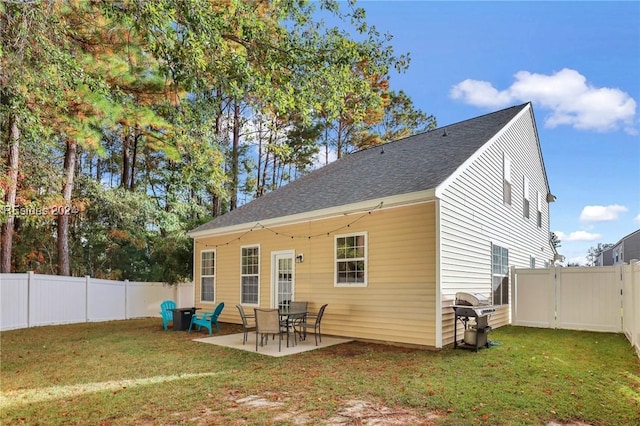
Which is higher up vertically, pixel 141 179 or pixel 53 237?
pixel 141 179

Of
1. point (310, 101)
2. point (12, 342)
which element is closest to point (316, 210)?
point (310, 101)

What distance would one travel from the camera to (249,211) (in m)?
12.7

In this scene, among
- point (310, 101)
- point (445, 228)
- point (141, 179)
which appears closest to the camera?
point (310, 101)

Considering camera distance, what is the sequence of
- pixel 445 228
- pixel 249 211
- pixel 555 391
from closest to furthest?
pixel 555 391, pixel 445 228, pixel 249 211

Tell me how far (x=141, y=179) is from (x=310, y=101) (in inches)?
706

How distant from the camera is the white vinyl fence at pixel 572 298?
9.82 metres

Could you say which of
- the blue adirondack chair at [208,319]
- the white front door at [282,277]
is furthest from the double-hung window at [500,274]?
the blue adirondack chair at [208,319]

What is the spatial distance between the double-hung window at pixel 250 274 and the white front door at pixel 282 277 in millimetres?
662

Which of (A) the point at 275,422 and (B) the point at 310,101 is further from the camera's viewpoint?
(B) the point at 310,101

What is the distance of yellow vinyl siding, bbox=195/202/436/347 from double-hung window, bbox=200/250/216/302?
105 inches

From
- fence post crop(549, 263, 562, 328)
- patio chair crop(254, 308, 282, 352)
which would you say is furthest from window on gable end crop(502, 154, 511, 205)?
patio chair crop(254, 308, 282, 352)

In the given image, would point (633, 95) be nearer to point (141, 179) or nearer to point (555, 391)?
point (555, 391)

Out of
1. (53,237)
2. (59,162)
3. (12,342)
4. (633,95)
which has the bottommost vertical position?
(12,342)

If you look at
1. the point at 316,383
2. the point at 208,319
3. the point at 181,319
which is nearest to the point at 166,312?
the point at 181,319
